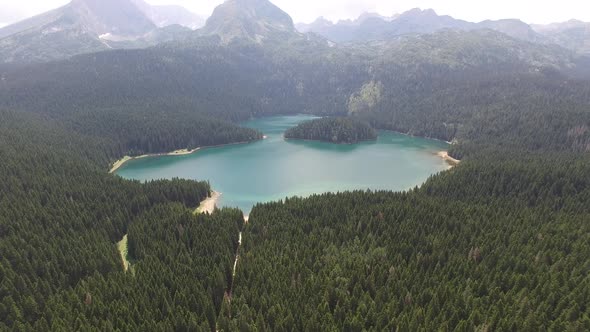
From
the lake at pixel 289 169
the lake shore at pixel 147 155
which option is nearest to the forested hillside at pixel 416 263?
the lake at pixel 289 169

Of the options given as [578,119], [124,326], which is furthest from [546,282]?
[578,119]

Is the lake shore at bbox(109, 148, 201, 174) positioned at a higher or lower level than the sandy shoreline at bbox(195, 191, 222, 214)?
higher

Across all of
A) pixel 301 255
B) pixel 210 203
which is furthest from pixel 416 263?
pixel 210 203

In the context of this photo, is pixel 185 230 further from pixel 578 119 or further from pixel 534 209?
pixel 578 119

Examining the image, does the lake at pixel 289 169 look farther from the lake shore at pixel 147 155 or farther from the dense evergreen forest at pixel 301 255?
the dense evergreen forest at pixel 301 255

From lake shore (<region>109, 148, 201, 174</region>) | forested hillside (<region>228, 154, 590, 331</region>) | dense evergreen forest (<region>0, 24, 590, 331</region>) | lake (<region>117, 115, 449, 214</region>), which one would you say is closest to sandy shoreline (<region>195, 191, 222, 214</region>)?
lake (<region>117, 115, 449, 214</region>)

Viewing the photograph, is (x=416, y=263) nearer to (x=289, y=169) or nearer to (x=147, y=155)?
(x=289, y=169)

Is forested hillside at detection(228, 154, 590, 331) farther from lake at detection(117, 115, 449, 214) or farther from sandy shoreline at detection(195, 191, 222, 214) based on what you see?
lake at detection(117, 115, 449, 214)
